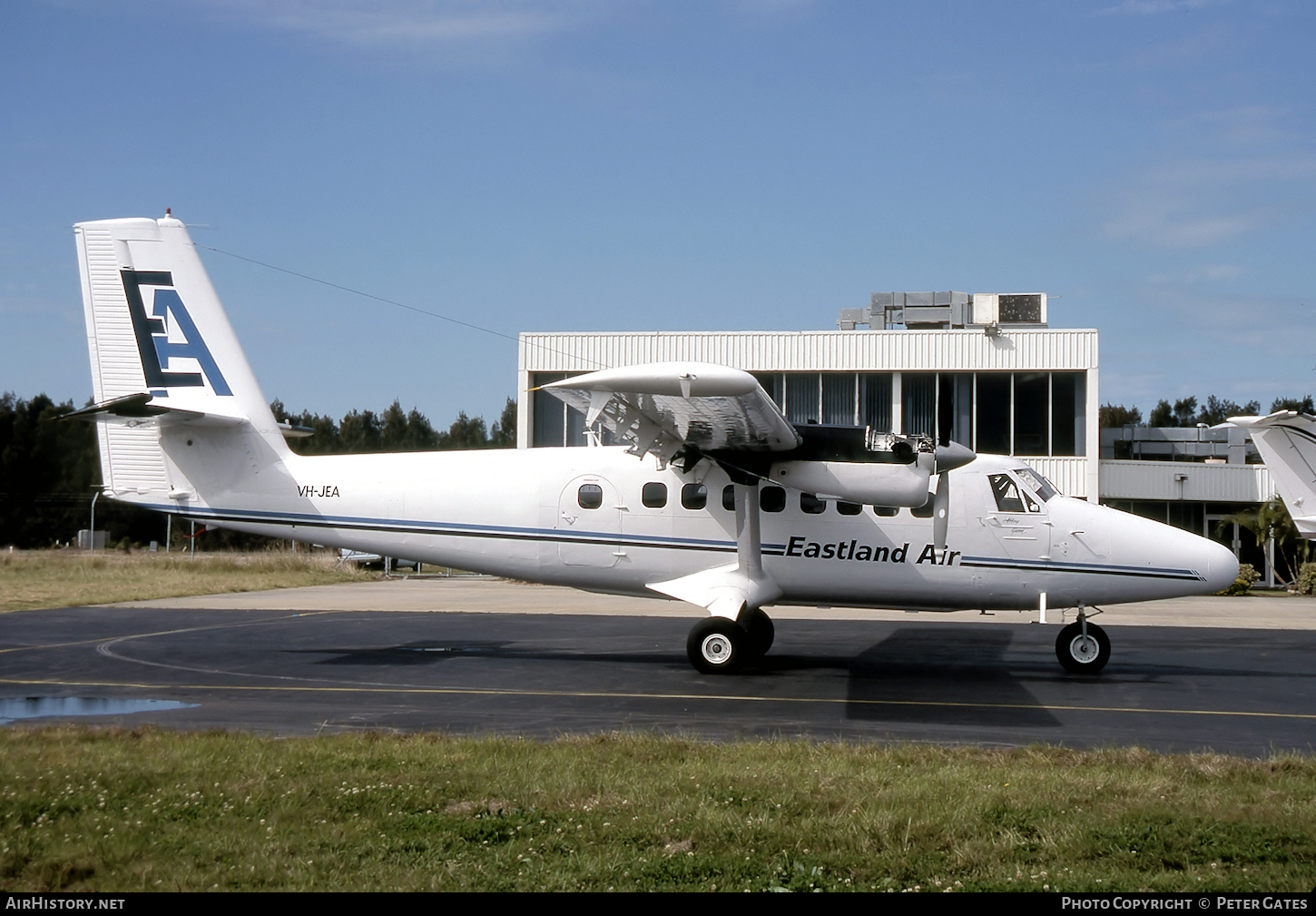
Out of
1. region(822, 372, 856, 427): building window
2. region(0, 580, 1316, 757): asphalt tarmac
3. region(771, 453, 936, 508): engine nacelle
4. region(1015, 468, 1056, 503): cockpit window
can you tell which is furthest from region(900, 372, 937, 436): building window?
region(771, 453, 936, 508): engine nacelle

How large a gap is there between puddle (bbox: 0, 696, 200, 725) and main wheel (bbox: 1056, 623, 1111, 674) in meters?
11.1

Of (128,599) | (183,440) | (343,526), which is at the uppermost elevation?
(183,440)

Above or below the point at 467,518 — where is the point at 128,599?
below

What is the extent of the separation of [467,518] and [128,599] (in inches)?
562

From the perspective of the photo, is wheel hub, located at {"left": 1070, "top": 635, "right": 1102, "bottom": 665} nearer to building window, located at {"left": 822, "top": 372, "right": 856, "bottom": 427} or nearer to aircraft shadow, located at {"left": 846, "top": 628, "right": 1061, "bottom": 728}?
aircraft shadow, located at {"left": 846, "top": 628, "right": 1061, "bottom": 728}

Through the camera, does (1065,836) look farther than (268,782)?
No

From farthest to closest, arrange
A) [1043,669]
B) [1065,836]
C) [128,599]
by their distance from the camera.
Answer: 1. [128,599]
2. [1043,669]
3. [1065,836]

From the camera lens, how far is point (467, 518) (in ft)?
48.6

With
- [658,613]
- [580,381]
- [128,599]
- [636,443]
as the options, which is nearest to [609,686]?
[636,443]

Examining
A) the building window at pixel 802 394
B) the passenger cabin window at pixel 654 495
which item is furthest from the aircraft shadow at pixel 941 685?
the building window at pixel 802 394

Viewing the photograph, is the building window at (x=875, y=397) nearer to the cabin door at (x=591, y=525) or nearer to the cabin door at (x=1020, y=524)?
the cabin door at (x=1020, y=524)

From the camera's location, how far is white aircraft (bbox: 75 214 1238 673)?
13.8 meters

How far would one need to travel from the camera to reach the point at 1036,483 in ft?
47.3

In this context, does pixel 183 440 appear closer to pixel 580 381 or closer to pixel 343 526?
pixel 343 526
